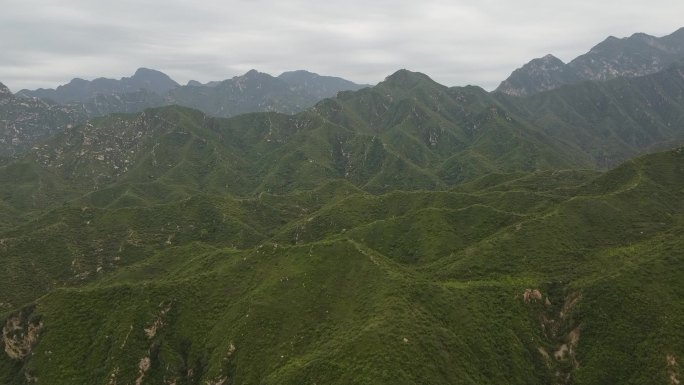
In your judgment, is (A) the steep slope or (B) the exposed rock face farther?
(B) the exposed rock face

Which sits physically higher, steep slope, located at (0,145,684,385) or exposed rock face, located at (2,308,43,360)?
steep slope, located at (0,145,684,385)

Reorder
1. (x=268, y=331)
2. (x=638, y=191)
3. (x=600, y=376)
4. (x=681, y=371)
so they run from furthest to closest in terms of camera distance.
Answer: (x=638, y=191) → (x=268, y=331) → (x=600, y=376) → (x=681, y=371)

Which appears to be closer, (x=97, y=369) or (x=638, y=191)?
(x=97, y=369)

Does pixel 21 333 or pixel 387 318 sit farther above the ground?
pixel 387 318

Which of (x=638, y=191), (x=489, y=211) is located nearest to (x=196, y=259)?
(x=489, y=211)

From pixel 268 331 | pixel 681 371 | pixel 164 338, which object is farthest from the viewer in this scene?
pixel 164 338

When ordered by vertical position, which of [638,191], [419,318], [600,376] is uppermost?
[638,191]

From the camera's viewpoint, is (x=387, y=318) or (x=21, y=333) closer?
(x=387, y=318)

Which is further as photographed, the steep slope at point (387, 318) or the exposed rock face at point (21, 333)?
the exposed rock face at point (21, 333)

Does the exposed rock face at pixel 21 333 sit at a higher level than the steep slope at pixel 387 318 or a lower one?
lower

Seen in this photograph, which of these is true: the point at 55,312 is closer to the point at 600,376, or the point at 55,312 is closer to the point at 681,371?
the point at 600,376

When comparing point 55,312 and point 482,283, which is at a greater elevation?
point 482,283
